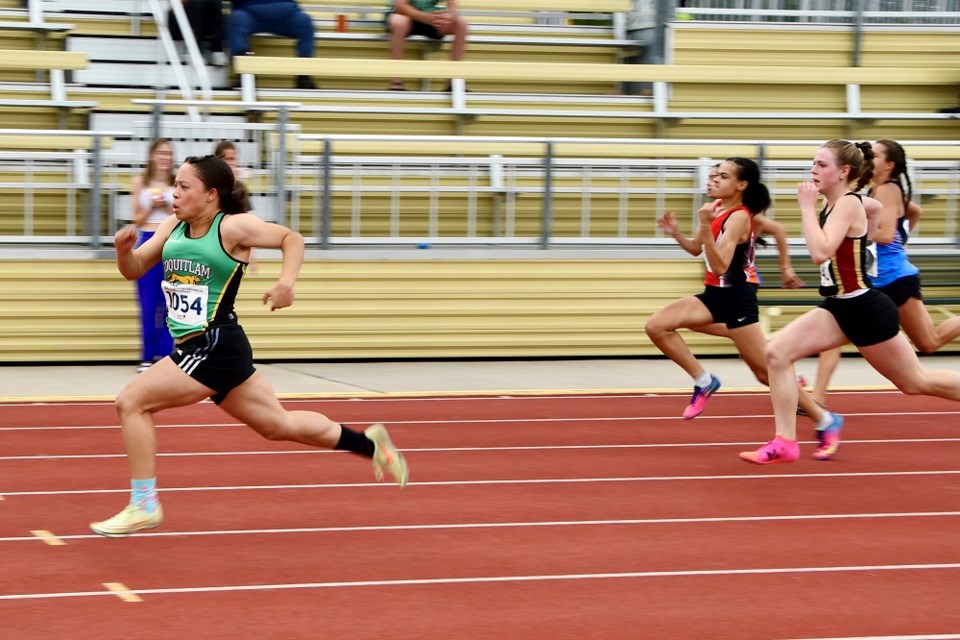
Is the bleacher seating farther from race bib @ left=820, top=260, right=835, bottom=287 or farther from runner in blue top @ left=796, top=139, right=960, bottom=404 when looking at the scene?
race bib @ left=820, top=260, right=835, bottom=287

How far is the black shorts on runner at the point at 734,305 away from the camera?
948 centimetres

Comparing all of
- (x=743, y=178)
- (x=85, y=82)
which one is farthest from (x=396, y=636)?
(x=85, y=82)

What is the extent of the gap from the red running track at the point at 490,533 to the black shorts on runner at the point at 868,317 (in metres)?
0.84

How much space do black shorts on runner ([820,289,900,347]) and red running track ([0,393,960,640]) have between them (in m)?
0.84

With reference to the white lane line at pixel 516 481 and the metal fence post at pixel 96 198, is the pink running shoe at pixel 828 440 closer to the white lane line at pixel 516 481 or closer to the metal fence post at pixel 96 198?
the white lane line at pixel 516 481

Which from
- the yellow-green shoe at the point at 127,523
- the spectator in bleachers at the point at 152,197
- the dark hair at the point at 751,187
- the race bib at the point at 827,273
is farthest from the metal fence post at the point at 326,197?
the yellow-green shoe at the point at 127,523

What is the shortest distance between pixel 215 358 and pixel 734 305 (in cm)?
411

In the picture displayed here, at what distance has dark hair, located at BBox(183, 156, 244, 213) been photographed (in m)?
6.50

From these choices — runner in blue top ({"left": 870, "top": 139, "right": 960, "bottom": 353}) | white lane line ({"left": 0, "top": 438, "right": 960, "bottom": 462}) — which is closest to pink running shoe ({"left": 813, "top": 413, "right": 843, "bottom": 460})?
white lane line ({"left": 0, "top": 438, "right": 960, "bottom": 462})

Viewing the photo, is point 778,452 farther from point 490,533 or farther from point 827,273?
point 490,533

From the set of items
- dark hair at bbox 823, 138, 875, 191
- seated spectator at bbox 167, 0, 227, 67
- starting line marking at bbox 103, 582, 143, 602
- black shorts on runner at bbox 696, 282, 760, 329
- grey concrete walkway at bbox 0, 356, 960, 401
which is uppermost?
seated spectator at bbox 167, 0, 227, 67

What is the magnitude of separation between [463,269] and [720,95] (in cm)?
535

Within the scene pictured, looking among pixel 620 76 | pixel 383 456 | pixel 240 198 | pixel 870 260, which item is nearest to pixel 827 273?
pixel 870 260

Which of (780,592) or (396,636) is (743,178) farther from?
(396,636)
